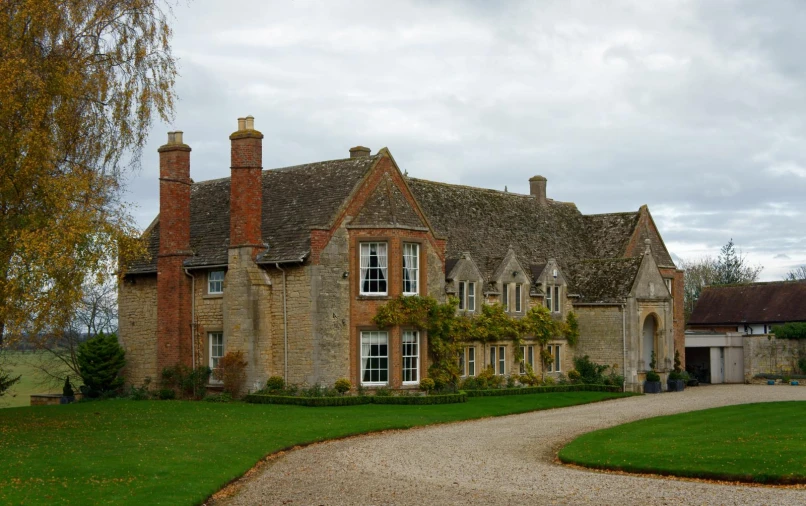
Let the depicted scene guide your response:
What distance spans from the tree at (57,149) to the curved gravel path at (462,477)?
7228 mm

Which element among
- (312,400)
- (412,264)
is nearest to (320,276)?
(412,264)

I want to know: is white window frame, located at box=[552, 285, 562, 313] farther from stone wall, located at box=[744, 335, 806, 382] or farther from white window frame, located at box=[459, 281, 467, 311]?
stone wall, located at box=[744, 335, 806, 382]

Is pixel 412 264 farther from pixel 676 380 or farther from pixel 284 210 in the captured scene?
pixel 676 380

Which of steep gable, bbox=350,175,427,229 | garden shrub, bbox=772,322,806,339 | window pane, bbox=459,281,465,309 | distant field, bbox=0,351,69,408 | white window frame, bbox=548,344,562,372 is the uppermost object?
steep gable, bbox=350,175,427,229

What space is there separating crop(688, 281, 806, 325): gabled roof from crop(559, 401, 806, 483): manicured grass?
3162 centimetres

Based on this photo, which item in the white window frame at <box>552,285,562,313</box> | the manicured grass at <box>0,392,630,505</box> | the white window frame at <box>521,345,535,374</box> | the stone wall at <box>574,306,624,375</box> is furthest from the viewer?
the white window frame at <box>552,285,562,313</box>

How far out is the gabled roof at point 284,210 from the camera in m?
39.0

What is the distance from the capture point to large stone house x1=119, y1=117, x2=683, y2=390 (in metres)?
38.3

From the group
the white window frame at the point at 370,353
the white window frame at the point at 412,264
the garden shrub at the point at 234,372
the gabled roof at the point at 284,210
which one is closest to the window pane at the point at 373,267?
the white window frame at the point at 412,264

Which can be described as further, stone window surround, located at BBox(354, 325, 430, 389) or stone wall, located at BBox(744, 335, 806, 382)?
stone wall, located at BBox(744, 335, 806, 382)

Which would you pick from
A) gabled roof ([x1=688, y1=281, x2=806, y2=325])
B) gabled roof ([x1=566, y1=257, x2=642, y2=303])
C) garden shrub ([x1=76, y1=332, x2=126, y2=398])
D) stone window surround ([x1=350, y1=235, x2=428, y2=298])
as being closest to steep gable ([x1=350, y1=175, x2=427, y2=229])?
stone window surround ([x1=350, y1=235, x2=428, y2=298])

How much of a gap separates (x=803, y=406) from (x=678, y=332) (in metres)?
20.4

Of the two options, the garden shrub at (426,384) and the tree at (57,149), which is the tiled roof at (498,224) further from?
the tree at (57,149)

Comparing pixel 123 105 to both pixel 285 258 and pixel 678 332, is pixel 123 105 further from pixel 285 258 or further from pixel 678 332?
pixel 678 332
